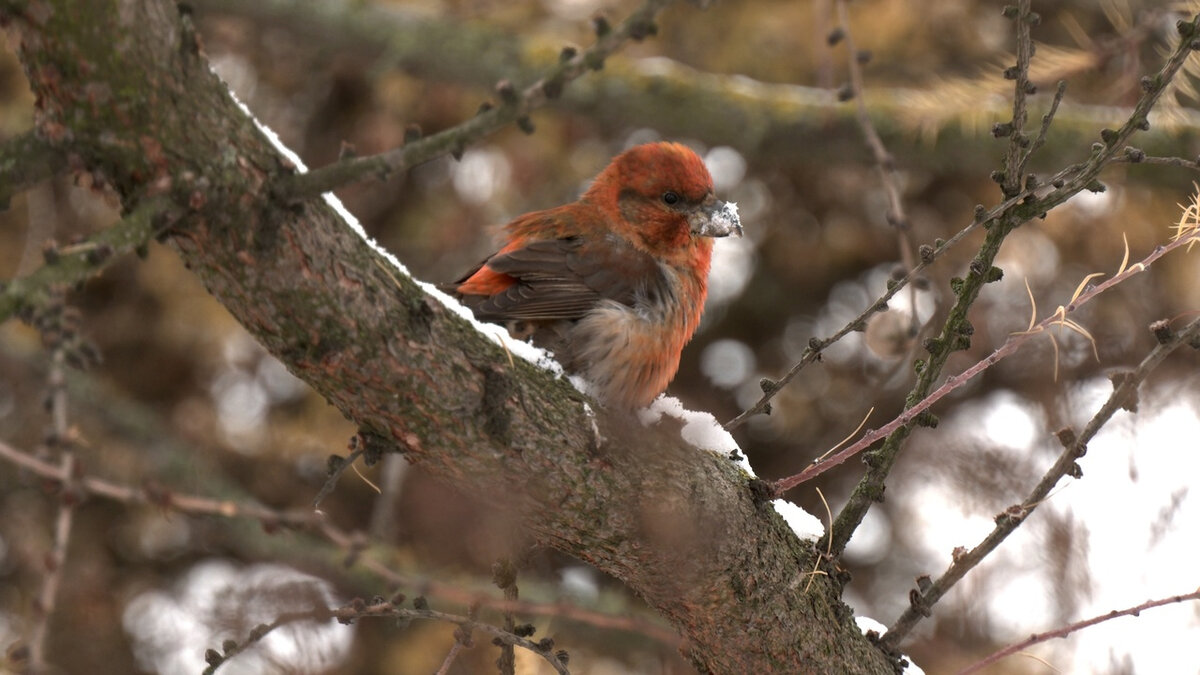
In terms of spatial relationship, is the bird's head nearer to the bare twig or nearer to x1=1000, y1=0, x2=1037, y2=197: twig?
the bare twig

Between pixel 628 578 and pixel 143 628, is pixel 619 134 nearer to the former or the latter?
pixel 143 628

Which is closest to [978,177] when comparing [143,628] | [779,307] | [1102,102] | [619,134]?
[1102,102]

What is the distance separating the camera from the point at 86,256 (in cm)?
170

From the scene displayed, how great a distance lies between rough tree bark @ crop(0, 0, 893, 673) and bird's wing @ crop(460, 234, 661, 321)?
0.80 meters

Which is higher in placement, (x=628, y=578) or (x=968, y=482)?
(x=968, y=482)

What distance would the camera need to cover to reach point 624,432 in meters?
2.66

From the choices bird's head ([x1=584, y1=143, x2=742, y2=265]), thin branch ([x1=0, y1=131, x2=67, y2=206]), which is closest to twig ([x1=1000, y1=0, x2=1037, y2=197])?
bird's head ([x1=584, y1=143, x2=742, y2=265])

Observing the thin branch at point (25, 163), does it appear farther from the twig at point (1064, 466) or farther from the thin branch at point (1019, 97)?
the twig at point (1064, 466)

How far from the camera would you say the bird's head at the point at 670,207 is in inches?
163

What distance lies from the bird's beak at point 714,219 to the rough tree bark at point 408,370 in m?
1.34

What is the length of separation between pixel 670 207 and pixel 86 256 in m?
2.70

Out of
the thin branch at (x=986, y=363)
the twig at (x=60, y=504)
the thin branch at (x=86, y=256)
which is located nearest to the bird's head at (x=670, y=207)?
the thin branch at (x=986, y=363)

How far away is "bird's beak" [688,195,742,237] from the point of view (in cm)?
408

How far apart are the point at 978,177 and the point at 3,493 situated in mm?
5147
